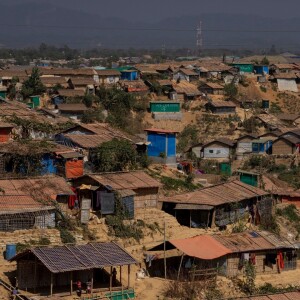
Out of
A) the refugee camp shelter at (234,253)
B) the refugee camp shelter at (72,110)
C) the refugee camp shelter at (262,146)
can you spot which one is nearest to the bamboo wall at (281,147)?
the refugee camp shelter at (262,146)

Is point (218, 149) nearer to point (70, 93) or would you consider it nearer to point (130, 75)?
point (70, 93)

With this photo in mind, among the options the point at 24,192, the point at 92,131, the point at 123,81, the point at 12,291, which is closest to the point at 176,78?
the point at 123,81

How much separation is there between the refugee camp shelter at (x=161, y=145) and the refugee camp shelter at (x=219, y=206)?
4548 millimetres

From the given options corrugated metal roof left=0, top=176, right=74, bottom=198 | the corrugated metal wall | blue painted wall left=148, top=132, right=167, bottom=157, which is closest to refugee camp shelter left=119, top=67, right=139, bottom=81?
the corrugated metal wall

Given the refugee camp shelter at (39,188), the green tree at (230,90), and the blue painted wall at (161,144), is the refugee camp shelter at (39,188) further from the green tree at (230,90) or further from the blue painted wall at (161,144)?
the green tree at (230,90)

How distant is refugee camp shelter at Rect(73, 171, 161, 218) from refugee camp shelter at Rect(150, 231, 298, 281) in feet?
6.98

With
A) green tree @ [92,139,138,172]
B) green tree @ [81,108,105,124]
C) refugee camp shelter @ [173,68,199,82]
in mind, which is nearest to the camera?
green tree @ [92,139,138,172]

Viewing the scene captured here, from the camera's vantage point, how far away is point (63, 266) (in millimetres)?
16344

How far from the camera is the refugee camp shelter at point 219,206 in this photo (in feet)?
71.5

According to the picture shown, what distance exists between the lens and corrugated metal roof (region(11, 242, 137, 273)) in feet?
53.7

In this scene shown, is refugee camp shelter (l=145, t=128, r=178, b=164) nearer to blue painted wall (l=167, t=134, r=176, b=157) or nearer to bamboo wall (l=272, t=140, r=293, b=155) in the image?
blue painted wall (l=167, t=134, r=176, b=157)

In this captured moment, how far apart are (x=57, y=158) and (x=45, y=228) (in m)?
4.04

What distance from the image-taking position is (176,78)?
48281 mm

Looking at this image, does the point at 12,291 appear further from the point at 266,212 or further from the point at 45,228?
the point at 266,212
